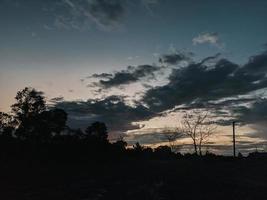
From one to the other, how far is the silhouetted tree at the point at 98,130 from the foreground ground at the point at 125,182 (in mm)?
21322

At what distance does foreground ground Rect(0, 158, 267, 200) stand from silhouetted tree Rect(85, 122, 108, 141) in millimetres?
21322

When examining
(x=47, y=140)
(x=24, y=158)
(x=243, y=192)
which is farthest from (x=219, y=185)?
(x=47, y=140)

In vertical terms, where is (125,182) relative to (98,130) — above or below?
below

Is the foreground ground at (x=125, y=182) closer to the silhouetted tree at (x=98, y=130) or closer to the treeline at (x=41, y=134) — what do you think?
the treeline at (x=41, y=134)

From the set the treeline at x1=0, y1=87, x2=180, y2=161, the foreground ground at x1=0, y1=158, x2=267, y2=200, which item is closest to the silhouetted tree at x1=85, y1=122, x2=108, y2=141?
the treeline at x1=0, y1=87, x2=180, y2=161

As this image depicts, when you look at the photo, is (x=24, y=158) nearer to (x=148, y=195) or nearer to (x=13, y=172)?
(x=13, y=172)

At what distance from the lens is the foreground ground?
3856cm

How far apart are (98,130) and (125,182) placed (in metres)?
39.0

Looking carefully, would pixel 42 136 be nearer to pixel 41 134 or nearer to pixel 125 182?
pixel 41 134

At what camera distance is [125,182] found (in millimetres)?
43625

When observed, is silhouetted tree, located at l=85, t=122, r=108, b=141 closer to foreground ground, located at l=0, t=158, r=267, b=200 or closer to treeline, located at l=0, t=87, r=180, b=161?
treeline, located at l=0, t=87, r=180, b=161

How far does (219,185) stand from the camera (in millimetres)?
43906

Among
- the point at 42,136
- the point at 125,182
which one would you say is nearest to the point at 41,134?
the point at 42,136

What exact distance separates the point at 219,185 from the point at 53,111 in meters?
38.7
